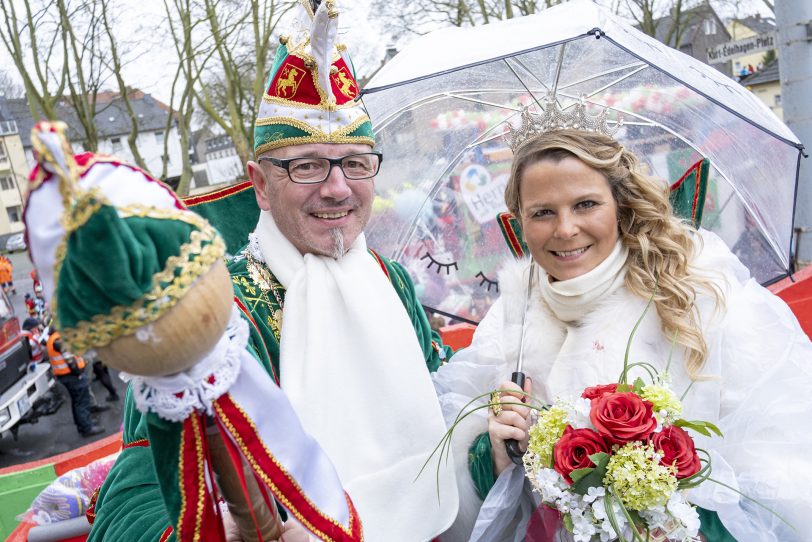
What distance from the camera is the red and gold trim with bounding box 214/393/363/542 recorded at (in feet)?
3.68

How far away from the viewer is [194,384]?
1.03 metres

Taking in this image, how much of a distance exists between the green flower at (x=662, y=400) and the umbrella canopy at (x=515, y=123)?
3.20 ft

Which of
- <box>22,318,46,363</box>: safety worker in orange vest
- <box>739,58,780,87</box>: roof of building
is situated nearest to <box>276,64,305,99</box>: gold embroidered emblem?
<box>22,318,46,363</box>: safety worker in orange vest

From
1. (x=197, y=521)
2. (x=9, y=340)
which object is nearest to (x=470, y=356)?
(x=197, y=521)

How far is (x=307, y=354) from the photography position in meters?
1.87

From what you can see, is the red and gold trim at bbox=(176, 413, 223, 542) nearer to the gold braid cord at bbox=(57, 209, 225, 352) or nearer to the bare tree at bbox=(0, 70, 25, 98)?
the gold braid cord at bbox=(57, 209, 225, 352)

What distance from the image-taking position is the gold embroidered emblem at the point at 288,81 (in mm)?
2035

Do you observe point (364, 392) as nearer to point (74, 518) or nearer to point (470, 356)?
point (470, 356)

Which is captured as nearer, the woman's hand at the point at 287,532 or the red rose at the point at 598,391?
the woman's hand at the point at 287,532

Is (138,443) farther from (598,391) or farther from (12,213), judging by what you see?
(12,213)

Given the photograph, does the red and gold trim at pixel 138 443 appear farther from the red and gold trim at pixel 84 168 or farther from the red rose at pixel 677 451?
the red rose at pixel 677 451

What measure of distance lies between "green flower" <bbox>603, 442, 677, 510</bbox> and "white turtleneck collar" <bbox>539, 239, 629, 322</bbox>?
0.64 meters

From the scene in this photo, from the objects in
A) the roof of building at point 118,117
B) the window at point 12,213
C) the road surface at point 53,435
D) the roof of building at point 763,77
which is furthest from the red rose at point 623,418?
the window at point 12,213

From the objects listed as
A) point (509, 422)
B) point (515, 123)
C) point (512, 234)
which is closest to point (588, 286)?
point (509, 422)
